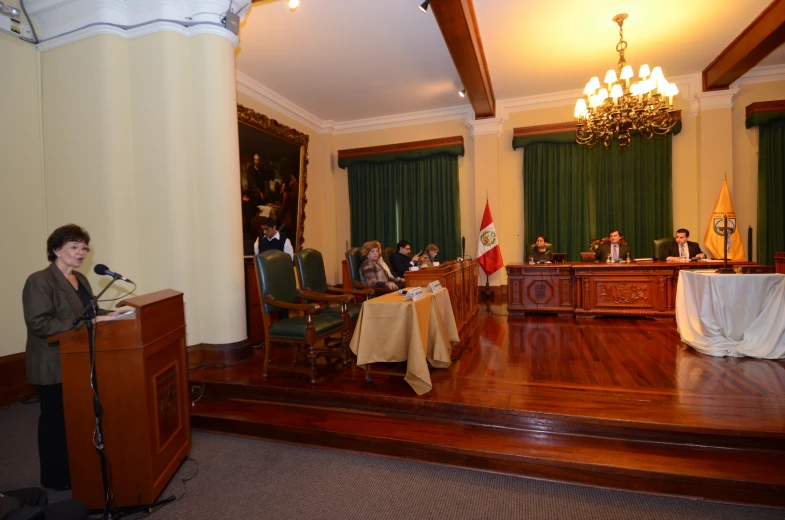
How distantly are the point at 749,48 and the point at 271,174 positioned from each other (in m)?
6.53

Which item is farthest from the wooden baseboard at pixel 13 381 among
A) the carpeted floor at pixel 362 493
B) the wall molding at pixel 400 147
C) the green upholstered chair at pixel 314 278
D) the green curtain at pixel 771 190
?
the green curtain at pixel 771 190

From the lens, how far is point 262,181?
20.5 ft

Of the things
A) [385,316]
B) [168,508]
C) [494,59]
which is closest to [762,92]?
[494,59]

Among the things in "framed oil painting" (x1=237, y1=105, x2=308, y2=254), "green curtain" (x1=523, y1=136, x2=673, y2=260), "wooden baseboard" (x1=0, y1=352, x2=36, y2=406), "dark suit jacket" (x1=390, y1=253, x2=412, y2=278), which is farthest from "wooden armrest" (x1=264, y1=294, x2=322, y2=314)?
"green curtain" (x1=523, y1=136, x2=673, y2=260)

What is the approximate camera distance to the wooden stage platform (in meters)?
2.25

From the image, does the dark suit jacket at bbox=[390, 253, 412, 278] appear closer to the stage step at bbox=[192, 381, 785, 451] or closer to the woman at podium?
the stage step at bbox=[192, 381, 785, 451]

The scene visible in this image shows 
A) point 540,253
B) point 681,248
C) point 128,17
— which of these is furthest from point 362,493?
point 681,248

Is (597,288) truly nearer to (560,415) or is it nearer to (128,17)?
(560,415)

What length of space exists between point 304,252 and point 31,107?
2.84 metres

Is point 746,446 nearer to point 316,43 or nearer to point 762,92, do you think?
point 316,43

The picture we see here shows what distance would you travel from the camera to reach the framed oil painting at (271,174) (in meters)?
5.91

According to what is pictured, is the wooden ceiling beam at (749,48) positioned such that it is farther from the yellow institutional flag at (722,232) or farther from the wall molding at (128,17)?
the wall molding at (128,17)

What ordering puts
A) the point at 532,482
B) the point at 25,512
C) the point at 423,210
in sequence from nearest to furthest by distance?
the point at 25,512, the point at 532,482, the point at 423,210

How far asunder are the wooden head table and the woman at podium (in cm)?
493
